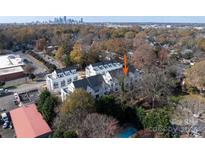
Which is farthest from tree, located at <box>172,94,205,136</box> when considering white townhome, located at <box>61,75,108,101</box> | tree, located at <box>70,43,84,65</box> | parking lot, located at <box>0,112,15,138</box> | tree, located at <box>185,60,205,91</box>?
tree, located at <box>70,43,84,65</box>

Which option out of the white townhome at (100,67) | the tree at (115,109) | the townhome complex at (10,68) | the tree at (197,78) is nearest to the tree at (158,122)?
the tree at (115,109)

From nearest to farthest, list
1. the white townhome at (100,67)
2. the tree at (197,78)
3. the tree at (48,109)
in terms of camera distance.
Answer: the tree at (48,109)
the tree at (197,78)
the white townhome at (100,67)

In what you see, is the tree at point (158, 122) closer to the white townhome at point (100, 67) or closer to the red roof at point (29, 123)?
the red roof at point (29, 123)

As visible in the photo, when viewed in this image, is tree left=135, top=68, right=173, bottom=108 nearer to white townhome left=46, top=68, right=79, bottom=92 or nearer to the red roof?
white townhome left=46, top=68, right=79, bottom=92

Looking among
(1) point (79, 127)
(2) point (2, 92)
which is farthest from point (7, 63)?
(1) point (79, 127)

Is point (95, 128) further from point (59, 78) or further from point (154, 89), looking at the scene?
point (59, 78)
